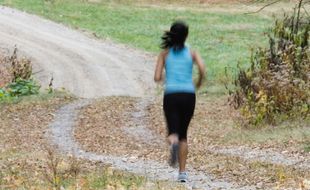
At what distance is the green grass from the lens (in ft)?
113

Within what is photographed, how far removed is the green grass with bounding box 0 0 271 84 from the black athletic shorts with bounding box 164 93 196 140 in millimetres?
21569

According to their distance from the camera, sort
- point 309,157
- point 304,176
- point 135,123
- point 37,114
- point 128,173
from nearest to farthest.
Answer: point 304,176 < point 128,173 < point 309,157 < point 135,123 < point 37,114

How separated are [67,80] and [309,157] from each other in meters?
18.5

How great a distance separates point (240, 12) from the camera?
4288 centimetres

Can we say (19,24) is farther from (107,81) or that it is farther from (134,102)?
(134,102)

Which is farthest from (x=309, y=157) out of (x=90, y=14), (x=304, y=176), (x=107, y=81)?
(x=90, y=14)

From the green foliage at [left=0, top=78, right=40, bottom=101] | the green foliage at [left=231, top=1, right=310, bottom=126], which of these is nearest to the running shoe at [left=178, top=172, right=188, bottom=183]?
the green foliage at [left=231, top=1, right=310, bottom=126]

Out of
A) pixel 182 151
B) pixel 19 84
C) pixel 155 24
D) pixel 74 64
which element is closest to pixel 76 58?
pixel 74 64

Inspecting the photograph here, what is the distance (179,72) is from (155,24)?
30464mm

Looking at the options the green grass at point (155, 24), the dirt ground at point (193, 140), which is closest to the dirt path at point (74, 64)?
the dirt ground at point (193, 140)

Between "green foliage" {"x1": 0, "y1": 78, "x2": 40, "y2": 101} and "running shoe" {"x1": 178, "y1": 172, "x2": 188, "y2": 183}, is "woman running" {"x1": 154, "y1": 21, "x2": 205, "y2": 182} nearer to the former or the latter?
"running shoe" {"x1": 178, "y1": 172, "x2": 188, "y2": 183}

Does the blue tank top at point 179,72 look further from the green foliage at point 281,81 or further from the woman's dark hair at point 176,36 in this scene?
the green foliage at point 281,81

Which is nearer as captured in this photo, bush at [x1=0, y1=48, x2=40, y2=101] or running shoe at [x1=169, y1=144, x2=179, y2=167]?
running shoe at [x1=169, y1=144, x2=179, y2=167]

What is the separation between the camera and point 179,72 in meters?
8.99
